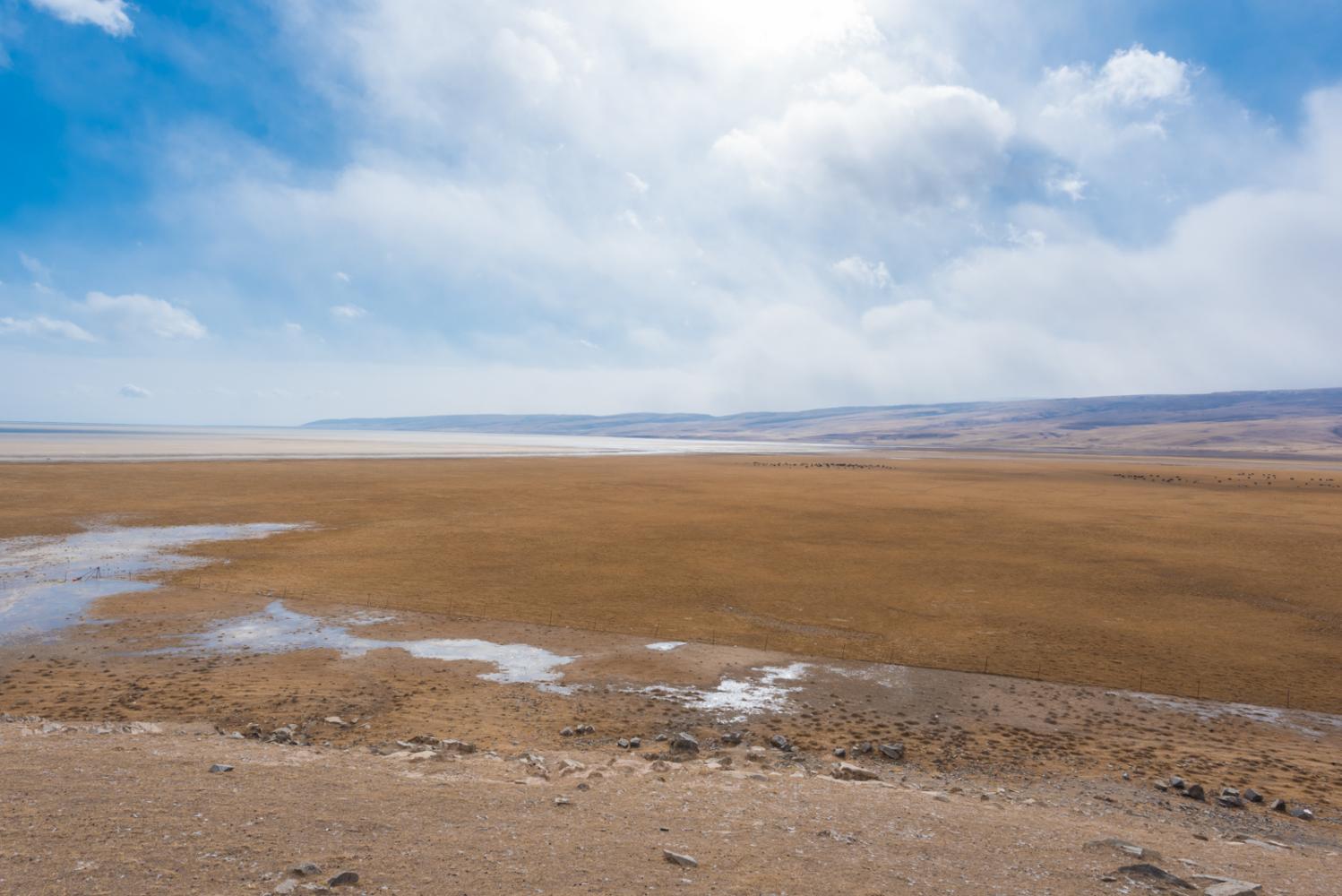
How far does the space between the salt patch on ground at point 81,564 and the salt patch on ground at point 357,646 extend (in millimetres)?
5234

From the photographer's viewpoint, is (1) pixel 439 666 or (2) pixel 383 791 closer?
(2) pixel 383 791

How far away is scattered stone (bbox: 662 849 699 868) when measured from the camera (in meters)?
8.59

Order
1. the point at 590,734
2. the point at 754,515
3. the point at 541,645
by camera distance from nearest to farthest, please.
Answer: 1. the point at 590,734
2. the point at 541,645
3. the point at 754,515

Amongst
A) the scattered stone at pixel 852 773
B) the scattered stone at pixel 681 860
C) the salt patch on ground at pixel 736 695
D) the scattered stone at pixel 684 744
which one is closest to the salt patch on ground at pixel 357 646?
the salt patch on ground at pixel 736 695

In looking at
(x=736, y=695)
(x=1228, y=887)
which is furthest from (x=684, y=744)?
(x=1228, y=887)

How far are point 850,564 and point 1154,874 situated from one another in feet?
78.2

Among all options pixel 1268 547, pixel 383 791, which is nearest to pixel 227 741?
pixel 383 791

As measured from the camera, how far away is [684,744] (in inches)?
537

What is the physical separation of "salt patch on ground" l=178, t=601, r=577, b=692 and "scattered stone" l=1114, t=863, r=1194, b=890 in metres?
12.0

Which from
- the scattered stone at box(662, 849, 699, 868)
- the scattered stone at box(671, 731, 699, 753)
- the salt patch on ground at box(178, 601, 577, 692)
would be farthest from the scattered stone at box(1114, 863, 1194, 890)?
the salt patch on ground at box(178, 601, 577, 692)

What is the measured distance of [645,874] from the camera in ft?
27.3

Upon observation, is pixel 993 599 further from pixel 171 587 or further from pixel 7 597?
pixel 7 597

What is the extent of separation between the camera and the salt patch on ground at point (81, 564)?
22.1 meters

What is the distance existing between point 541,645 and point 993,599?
55.6 feet
